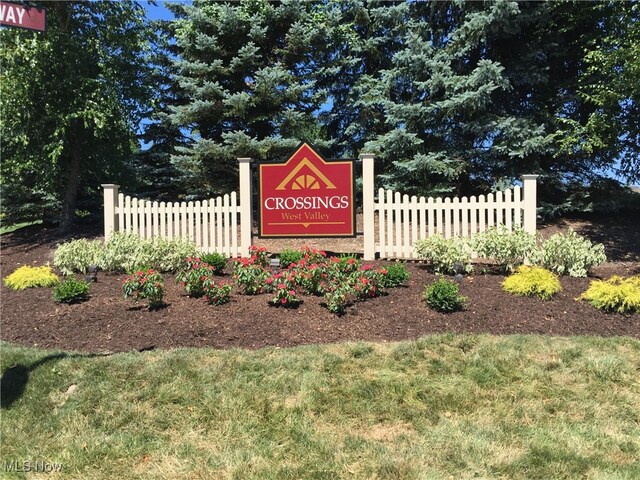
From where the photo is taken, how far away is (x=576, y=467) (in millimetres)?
2977

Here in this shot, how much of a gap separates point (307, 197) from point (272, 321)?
10.9 ft

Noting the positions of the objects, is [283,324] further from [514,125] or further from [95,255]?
[514,125]

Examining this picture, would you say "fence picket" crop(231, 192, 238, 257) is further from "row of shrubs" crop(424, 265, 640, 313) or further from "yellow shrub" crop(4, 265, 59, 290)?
"row of shrubs" crop(424, 265, 640, 313)

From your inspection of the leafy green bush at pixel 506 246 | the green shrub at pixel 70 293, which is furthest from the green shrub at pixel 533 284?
the green shrub at pixel 70 293

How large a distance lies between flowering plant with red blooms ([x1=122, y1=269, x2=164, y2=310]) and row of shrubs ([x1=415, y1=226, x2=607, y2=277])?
3786 millimetres

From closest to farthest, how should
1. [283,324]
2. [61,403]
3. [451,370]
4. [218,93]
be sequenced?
[61,403] < [451,370] < [283,324] < [218,93]

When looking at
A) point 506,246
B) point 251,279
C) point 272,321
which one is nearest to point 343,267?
point 251,279

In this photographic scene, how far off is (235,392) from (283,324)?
1.48 metres

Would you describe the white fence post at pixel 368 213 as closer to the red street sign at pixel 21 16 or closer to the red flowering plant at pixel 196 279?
the red flowering plant at pixel 196 279

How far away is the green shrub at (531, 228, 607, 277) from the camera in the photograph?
6.80 m

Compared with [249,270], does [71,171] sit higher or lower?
higher

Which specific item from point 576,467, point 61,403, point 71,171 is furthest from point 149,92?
point 576,467

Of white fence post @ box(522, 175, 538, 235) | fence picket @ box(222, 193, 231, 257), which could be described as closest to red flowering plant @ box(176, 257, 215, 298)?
fence picket @ box(222, 193, 231, 257)

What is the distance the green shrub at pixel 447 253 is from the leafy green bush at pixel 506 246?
0.68 ft
